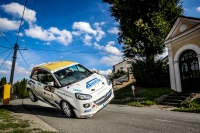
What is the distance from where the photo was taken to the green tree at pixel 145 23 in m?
17.9

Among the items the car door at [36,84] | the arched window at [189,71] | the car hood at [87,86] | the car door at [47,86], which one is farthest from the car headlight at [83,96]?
the arched window at [189,71]

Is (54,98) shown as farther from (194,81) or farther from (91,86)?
(194,81)

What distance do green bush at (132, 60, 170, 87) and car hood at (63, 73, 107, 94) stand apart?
35.7ft

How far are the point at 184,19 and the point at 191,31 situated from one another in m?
1.45

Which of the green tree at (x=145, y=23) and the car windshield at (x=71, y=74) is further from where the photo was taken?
the green tree at (x=145, y=23)

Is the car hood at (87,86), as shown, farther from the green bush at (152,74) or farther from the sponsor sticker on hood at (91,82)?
the green bush at (152,74)

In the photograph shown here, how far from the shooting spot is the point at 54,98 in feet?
22.7

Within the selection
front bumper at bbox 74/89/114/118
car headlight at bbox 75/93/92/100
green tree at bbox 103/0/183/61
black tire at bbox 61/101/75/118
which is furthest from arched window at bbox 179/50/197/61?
black tire at bbox 61/101/75/118

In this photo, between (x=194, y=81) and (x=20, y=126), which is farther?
(x=194, y=81)

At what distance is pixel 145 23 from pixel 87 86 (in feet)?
45.5

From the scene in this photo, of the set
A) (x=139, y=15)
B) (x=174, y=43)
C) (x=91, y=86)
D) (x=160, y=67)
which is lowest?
(x=91, y=86)

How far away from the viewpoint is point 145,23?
59.1ft

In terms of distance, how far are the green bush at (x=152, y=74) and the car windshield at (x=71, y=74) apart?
1050cm

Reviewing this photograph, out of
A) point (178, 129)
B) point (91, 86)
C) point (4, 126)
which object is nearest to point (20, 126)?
point (4, 126)
